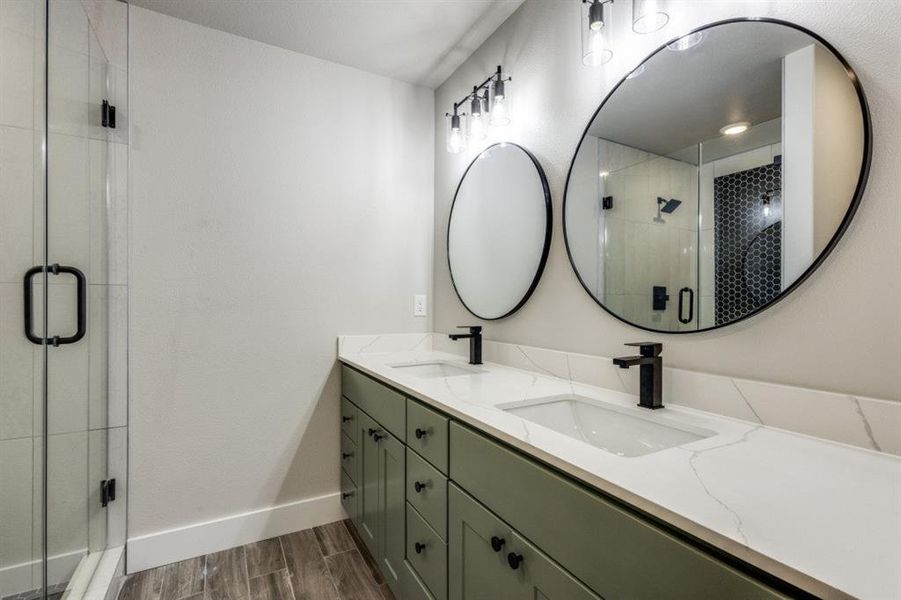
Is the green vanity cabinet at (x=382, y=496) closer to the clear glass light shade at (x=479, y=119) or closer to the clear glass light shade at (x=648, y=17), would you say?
the clear glass light shade at (x=479, y=119)

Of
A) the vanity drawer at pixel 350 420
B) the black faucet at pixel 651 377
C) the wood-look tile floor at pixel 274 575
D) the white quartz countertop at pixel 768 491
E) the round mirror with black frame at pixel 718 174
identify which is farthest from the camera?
the vanity drawer at pixel 350 420

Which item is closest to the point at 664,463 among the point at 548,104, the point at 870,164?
the point at 870,164

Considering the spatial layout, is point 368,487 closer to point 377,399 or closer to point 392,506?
point 392,506

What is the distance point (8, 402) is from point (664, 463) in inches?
70.4

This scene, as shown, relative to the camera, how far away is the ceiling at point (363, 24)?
1.80 m

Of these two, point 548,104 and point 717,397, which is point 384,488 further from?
point 548,104

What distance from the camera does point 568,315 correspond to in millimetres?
1565

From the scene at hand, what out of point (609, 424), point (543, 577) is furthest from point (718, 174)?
point (543, 577)

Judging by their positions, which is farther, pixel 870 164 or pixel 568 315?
pixel 568 315

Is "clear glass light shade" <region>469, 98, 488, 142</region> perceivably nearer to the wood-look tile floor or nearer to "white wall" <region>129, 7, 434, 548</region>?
"white wall" <region>129, 7, 434, 548</region>

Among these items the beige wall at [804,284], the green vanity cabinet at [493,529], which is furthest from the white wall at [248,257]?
the beige wall at [804,284]

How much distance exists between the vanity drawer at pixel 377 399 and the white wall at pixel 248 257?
227 millimetres

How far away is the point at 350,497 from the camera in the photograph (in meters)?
2.05

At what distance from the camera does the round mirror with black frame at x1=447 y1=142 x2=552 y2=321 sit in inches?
68.2
